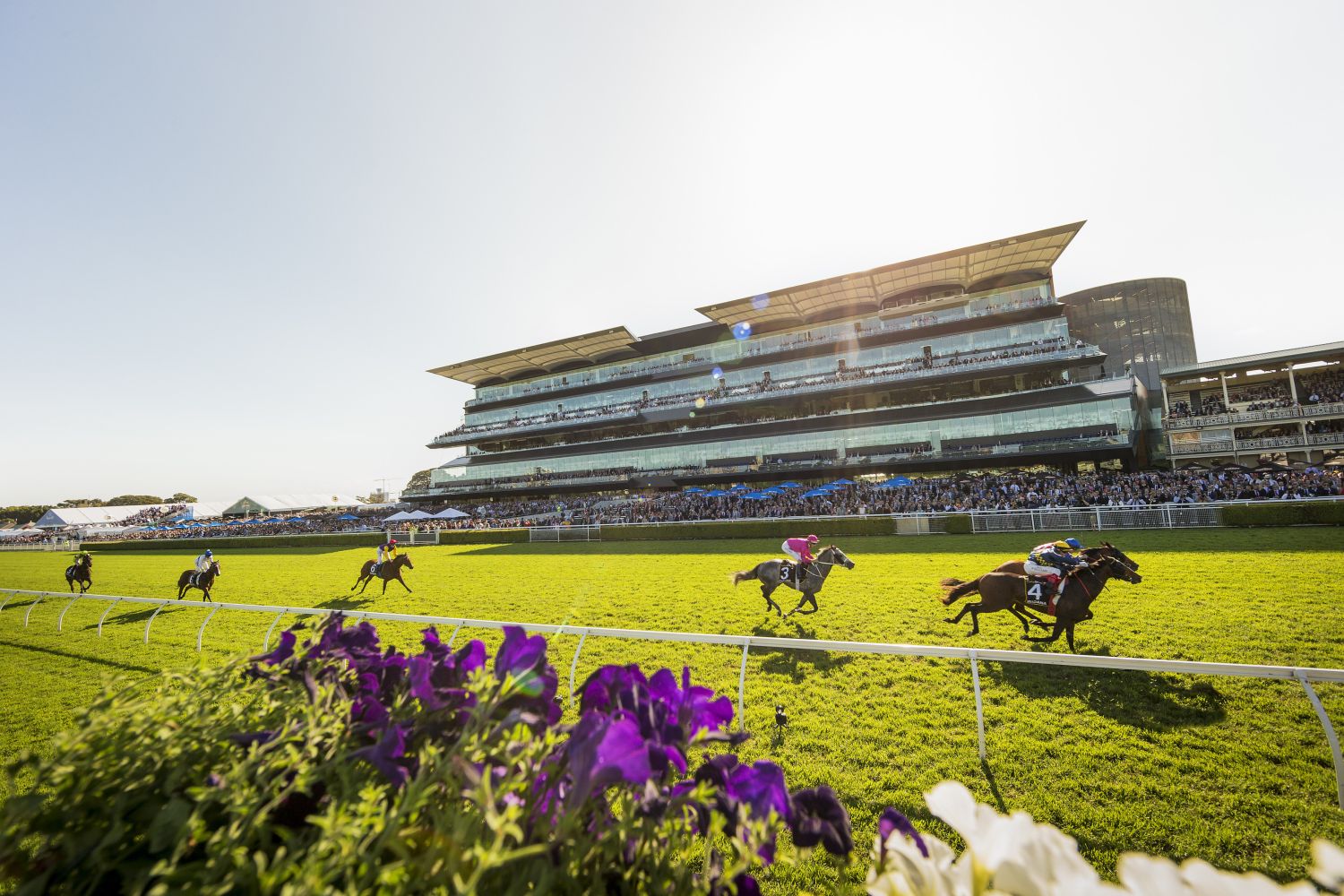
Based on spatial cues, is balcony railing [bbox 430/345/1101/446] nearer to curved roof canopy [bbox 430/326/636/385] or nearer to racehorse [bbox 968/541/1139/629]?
curved roof canopy [bbox 430/326/636/385]

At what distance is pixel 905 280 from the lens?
3994 cm

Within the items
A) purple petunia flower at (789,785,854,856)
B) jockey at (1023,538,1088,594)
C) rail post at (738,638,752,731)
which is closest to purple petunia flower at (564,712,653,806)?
purple petunia flower at (789,785,854,856)

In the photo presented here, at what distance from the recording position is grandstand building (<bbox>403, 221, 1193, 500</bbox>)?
112ft

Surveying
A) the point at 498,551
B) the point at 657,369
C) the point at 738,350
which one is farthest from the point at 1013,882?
the point at 657,369

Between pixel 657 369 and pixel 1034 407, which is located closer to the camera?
pixel 1034 407

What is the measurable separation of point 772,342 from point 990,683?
42009 mm

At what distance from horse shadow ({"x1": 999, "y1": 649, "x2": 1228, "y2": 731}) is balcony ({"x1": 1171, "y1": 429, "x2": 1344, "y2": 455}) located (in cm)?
3662

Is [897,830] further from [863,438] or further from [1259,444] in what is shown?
[1259,444]

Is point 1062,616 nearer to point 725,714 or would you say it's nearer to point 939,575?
point 939,575

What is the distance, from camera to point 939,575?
40.8ft

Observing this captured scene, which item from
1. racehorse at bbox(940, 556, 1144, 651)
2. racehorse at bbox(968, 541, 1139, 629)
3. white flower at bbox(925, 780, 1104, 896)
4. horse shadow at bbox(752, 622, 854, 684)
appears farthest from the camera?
racehorse at bbox(968, 541, 1139, 629)

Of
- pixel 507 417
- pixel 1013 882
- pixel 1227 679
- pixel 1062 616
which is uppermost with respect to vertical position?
pixel 507 417

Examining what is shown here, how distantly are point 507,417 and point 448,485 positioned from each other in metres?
9.07

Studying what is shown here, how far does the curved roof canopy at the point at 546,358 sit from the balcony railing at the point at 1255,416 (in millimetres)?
39531
